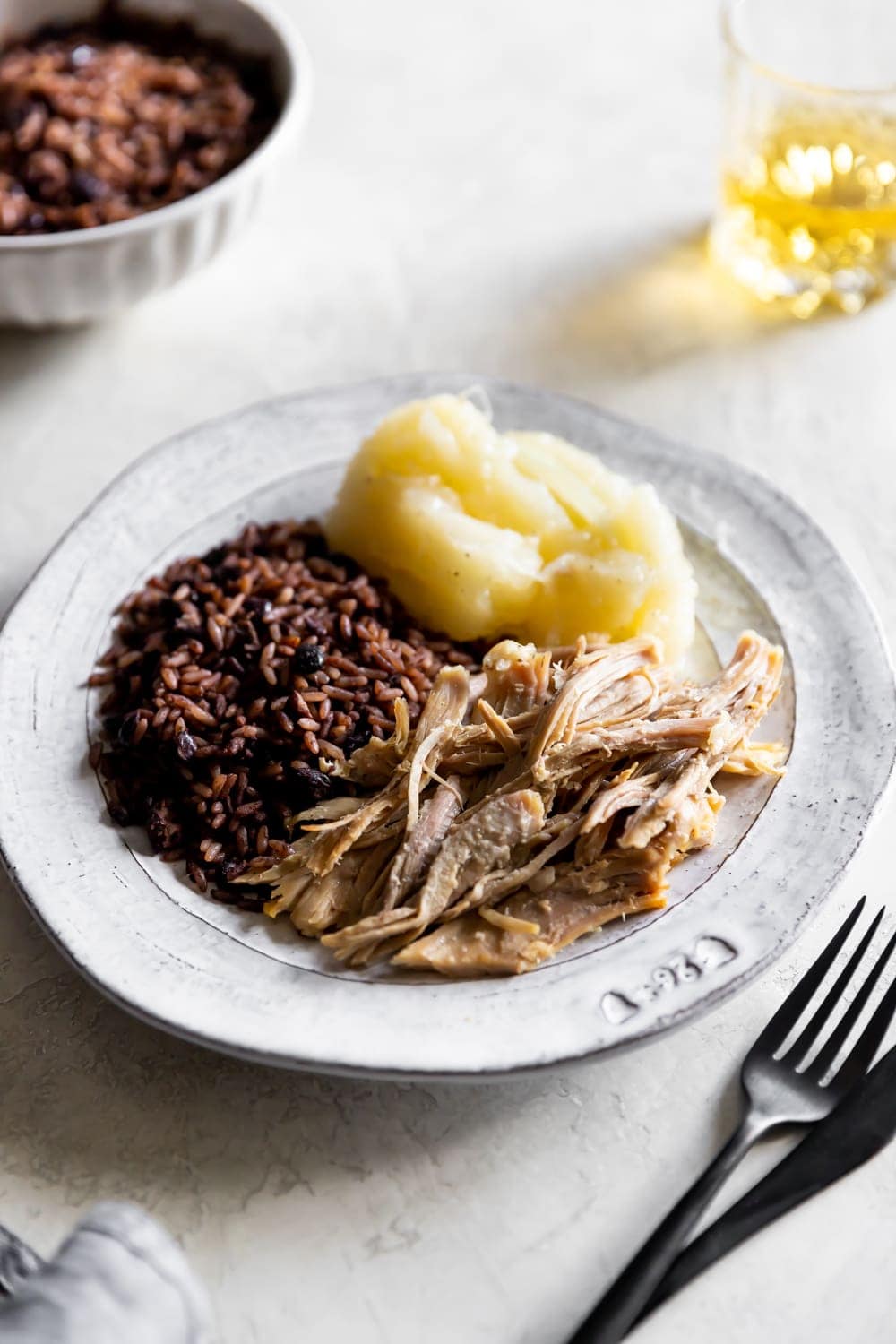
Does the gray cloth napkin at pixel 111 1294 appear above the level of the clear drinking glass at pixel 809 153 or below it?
below

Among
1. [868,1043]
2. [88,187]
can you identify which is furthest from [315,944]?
[88,187]

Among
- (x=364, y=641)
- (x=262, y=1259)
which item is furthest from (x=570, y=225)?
(x=262, y=1259)

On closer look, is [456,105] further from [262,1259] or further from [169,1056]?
[262,1259]

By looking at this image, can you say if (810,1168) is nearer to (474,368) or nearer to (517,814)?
(517,814)

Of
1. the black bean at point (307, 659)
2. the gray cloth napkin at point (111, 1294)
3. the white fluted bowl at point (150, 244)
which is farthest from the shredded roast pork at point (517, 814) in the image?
the white fluted bowl at point (150, 244)

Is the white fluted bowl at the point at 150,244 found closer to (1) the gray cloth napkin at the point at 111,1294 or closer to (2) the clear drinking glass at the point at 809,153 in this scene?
(2) the clear drinking glass at the point at 809,153

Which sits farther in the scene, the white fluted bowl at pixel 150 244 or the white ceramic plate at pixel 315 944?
the white fluted bowl at pixel 150 244

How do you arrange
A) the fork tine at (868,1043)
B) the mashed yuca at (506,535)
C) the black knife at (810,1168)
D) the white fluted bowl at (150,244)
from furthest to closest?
the white fluted bowl at (150,244), the mashed yuca at (506,535), the fork tine at (868,1043), the black knife at (810,1168)
